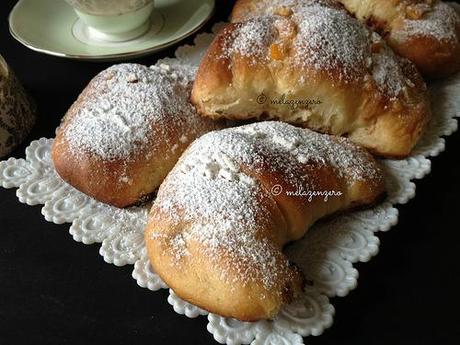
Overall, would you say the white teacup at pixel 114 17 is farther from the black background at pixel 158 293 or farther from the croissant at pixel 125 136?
the black background at pixel 158 293

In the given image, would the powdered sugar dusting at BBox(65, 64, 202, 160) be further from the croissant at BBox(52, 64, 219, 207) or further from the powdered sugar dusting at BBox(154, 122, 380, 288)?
the powdered sugar dusting at BBox(154, 122, 380, 288)

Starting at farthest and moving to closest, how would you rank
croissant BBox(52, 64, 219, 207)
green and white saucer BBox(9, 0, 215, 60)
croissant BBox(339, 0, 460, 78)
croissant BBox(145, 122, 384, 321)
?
1. green and white saucer BBox(9, 0, 215, 60)
2. croissant BBox(339, 0, 460, 78)
3. croissant BBox(52, 64, 219, 207)
4. croissant BBox(145, 122, 384, 321)

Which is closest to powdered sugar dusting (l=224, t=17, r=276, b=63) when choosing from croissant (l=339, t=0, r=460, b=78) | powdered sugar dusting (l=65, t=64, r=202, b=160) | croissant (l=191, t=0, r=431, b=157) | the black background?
croissant (l=191, t=0, r=431, b=157)

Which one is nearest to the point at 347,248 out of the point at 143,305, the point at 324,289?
the point at 324,289

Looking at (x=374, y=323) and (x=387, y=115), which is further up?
(x=387, y=115)

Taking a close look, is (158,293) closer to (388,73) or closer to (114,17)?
(388,73)

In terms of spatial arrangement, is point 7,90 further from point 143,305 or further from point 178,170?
point 143,305
